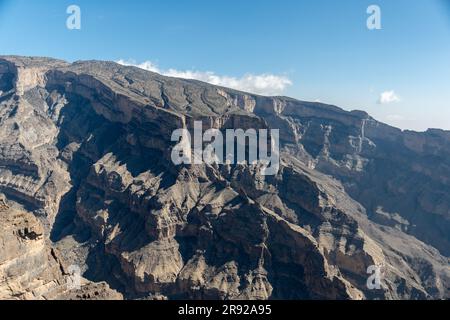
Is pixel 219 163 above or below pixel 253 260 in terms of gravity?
above

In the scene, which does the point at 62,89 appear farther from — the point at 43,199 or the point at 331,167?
the point at 331,167

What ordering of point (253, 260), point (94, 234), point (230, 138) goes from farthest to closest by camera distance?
point (230, 138), point (94, 234), point (253, 260)

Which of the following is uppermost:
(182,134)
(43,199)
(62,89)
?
(62,89)

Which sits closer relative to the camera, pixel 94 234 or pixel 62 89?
pixel 94 234
